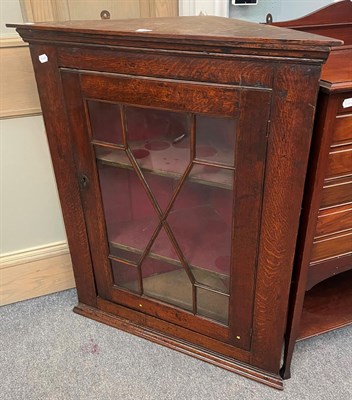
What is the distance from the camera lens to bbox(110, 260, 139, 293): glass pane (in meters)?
1.33

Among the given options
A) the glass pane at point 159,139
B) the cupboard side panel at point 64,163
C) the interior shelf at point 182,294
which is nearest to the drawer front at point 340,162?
the glass pane at point 159,139

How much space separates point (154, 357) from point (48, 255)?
57 centimetres

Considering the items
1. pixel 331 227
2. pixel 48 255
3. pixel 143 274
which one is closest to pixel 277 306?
pixel 331 227

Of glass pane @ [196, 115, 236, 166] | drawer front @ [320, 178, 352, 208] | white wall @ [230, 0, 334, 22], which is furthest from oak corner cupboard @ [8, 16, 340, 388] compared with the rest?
white wall @ [230, 0, 334, 22]

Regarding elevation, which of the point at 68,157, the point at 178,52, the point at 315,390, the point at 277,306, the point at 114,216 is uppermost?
the point at 178,52

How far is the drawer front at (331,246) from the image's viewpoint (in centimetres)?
107

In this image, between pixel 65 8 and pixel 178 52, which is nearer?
pixel 178 52

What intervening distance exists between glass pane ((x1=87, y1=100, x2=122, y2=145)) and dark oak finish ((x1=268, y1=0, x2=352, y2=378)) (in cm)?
51

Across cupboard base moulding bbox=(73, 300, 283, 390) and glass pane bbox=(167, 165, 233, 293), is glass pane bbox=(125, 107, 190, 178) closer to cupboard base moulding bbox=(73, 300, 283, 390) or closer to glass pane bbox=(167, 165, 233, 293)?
glass pane bbox=(167, 165, 233, 293)

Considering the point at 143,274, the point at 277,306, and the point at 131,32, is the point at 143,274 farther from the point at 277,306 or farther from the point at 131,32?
the point at 131,32

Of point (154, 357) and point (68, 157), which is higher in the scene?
point (68, 157)

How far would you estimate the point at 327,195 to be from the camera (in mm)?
998

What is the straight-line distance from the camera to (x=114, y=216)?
4.15 feet

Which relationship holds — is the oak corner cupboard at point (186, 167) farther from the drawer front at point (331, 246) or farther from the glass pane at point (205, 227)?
the drawer front at point (331, 246)
